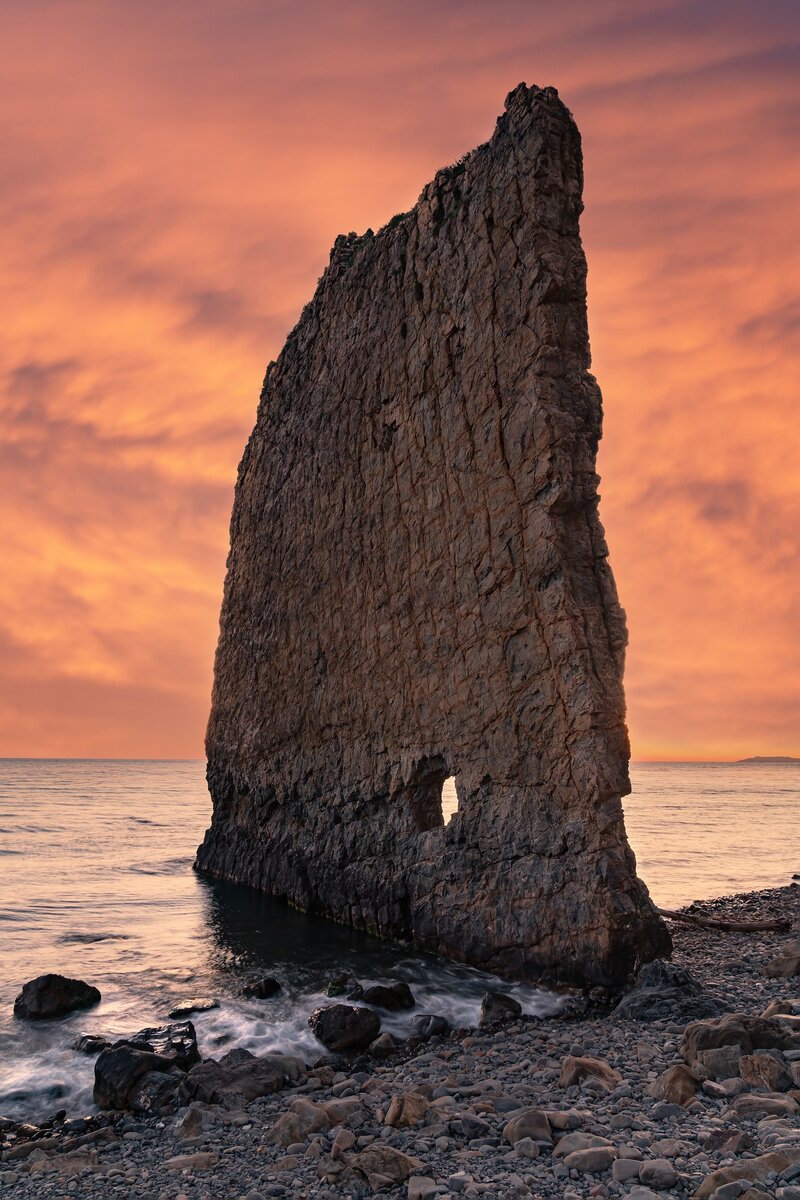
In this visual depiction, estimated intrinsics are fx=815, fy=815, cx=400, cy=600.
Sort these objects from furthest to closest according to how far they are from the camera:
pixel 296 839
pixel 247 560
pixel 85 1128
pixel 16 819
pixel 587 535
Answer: pixel 16 819 → pixel 247 560 → pixel 296 839 → pixel 587 535 → pixel 85 1128

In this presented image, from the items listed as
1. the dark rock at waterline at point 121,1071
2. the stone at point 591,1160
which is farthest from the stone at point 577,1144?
the dark rock at waterline at point 121,1071

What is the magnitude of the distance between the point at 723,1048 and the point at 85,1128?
7694 millimetres

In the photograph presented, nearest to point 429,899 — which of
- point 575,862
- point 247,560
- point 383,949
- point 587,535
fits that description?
point 383,949

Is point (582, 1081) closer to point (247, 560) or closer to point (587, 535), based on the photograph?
point (587, 535)

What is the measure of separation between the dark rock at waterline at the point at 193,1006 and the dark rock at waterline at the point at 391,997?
9.39 ft

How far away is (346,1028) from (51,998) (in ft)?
18.5

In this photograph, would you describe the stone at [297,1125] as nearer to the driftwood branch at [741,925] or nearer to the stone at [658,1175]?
the stone at [658,1175]

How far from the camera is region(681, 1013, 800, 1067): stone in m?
9.23

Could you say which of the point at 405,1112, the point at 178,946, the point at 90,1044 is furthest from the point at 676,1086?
the point at 178,946

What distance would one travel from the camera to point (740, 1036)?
9.23m

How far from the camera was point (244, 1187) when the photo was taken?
7.55 meters

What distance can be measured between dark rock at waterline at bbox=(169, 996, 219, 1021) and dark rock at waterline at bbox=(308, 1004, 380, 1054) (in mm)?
2564

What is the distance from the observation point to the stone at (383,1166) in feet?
23.6

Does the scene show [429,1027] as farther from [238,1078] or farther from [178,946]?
[178,946]
